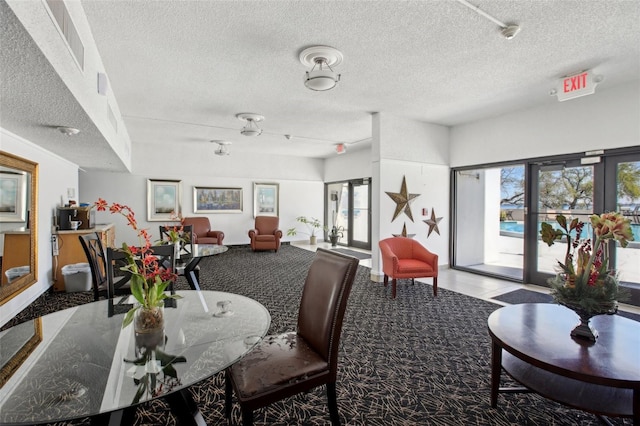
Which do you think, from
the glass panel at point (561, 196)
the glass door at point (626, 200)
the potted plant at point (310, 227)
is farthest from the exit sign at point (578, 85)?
the potted plant at point (310, 227)

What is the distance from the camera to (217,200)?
8688 millimetres

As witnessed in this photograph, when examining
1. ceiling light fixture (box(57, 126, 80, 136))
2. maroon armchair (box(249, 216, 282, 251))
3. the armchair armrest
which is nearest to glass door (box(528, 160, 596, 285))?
the armchair armrest

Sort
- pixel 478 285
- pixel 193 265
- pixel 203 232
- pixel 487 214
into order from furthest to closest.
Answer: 1. pixel 203 232
2. pixel 487 214
3. pixel 478 285
4. pixel 193 265

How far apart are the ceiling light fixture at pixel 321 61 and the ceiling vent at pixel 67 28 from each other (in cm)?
186

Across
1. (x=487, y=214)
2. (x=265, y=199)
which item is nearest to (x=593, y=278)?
(x=487, y=214)

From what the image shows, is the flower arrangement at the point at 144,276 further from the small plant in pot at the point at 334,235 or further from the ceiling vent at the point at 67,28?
the small plant in pot at the point at 334,235

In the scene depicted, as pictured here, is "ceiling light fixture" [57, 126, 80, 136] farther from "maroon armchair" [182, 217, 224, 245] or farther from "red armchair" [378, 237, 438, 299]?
"maroon armchair" [182, 217, 224, 245]

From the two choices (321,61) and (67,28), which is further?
(321,61)

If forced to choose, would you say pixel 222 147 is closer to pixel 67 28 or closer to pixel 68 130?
pixel 68 130

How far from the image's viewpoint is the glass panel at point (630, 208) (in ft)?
12.4

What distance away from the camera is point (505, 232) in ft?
28.8

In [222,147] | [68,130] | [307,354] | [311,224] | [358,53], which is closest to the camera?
[307,354]

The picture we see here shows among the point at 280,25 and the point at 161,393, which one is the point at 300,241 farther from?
the point at 161,393

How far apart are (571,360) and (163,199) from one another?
8660 millimetres
